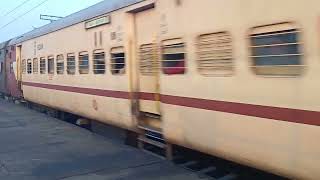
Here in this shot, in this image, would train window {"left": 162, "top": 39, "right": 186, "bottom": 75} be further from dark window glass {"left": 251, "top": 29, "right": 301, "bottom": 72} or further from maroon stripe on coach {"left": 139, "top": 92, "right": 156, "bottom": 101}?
dark window glass {"left": 251, "top": 29, "right": 301, "bottom": 72}

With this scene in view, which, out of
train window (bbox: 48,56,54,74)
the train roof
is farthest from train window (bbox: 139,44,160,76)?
train window (bbox: 48,56,54,74)

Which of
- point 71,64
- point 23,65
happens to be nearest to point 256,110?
point 71,64

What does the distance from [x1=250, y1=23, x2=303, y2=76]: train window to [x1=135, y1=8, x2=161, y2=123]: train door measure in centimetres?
289

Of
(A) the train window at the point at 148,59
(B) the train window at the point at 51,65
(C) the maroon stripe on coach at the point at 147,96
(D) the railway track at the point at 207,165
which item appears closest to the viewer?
(D) the railway track at the point at 207,165

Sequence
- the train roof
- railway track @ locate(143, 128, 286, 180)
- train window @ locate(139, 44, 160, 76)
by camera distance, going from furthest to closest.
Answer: the train roof < train window @ locate(139, 44, 160, 76) < railway track @ locate(143, 128, 286, 180)

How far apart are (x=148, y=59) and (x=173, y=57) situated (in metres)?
1.41

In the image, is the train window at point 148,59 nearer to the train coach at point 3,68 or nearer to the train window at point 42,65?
the train window at point 42,65

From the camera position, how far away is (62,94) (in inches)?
563

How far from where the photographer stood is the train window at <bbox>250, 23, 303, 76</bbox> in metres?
5.20

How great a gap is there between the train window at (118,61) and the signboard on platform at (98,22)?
0.67 metres

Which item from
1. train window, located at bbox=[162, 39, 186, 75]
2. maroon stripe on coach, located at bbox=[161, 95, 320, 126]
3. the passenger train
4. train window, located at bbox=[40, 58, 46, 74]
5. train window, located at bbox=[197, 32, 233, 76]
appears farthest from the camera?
train window, located at bbox=[40, 58, 46, 74]

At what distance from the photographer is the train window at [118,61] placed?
9914 mm

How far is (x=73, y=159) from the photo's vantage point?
9.19m

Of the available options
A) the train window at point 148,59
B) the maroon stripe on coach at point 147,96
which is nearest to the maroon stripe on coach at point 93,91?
the maroon stripe on coach at point 147,96
